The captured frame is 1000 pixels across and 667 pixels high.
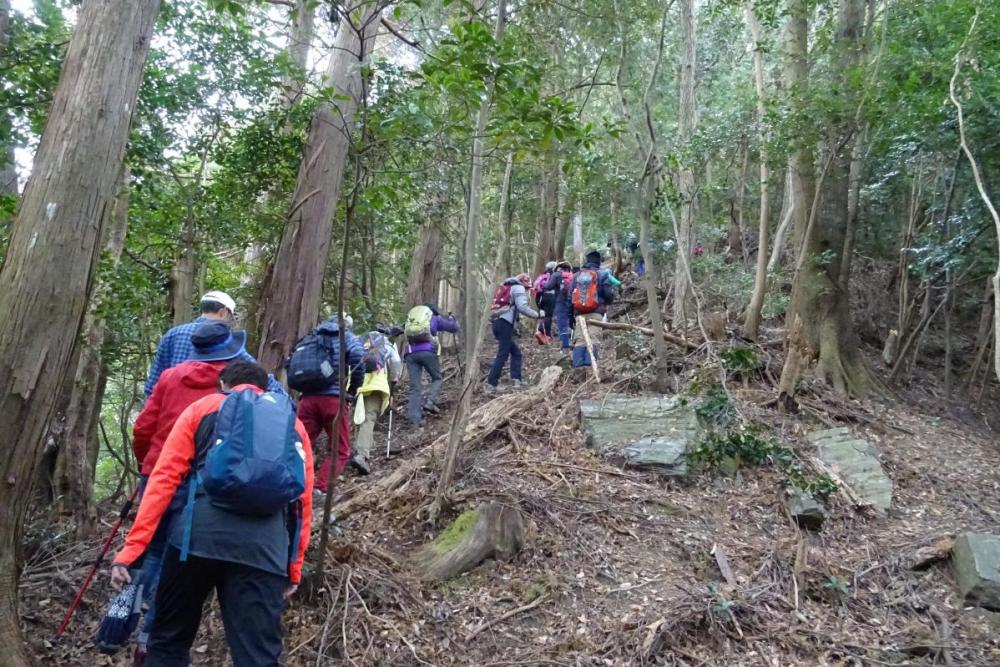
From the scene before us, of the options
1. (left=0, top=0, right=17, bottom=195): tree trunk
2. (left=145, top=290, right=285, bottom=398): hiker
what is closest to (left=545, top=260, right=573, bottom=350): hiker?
(left=145, top=290, right=285, bottom=398): hiker

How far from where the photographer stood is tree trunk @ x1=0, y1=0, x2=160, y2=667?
338 centimetres

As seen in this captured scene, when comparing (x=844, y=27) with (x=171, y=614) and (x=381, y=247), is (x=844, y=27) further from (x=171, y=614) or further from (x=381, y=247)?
(x=171, y=614)

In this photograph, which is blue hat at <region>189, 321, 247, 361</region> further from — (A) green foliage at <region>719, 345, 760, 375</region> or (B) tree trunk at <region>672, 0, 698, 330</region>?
(B) tree trunk at <region>672, 0, 698, 330</region>

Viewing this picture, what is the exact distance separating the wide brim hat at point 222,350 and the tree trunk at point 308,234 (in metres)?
2.52

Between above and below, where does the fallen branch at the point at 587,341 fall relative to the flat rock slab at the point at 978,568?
above

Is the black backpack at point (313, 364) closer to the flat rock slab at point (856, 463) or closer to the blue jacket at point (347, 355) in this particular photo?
the blue jacket at point (347, 355)

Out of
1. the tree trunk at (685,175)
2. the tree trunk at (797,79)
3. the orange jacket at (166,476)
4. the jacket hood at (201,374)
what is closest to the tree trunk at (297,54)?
the jacket hood at (201,374)

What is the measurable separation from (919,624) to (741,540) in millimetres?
1467

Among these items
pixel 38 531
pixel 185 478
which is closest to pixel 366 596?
pixel 185 478

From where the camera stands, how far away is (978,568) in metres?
5.56

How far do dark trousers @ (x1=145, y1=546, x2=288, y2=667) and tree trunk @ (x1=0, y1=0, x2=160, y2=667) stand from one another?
770mm

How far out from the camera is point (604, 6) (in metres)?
9.89

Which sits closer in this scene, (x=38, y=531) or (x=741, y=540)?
(x=38, y=531)

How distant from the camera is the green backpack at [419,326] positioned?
919cm
